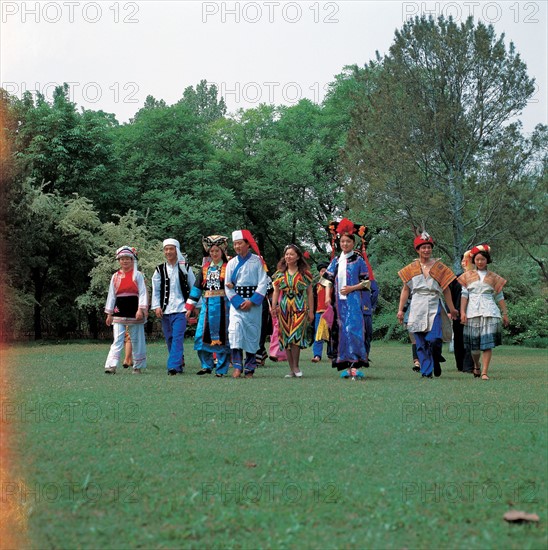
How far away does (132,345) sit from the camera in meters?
13.5

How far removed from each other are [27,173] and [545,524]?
28.7 metres

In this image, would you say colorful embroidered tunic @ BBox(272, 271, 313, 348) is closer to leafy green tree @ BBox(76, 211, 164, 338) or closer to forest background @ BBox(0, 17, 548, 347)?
forest background @ BBox(0, 17, 548, 347)

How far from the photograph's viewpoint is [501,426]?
7.36 m

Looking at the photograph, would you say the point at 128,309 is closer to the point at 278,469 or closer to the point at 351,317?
the point at 351,317

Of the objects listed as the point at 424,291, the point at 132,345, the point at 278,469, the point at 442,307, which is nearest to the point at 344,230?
the point at 424,291

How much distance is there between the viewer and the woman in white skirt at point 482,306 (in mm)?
13203

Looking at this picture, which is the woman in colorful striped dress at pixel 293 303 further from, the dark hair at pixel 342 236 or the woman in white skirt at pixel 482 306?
the woman in white skirt at pixel 482 306

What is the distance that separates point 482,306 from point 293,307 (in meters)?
2.97

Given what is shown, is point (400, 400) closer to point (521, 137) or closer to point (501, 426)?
point (501, 426)

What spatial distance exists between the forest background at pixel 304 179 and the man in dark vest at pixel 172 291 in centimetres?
807

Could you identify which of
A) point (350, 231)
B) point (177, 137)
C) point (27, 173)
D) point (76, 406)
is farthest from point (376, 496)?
point (177, 137)

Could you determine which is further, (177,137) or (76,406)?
(177,137)

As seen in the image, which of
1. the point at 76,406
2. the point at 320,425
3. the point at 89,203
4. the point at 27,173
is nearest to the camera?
the point at 320,425

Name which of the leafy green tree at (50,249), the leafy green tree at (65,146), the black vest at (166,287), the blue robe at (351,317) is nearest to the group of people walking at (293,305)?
the blue robe at (351,317)
